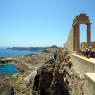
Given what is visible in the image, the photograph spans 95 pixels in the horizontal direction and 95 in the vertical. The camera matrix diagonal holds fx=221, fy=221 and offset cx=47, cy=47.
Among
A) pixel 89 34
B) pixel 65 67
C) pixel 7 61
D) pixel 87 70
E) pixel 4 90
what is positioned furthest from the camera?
pixel 7 61

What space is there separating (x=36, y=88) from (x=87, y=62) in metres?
20.9

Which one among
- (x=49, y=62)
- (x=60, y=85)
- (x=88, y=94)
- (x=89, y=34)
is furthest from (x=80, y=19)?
(x=88, y=94)

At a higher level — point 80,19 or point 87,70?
point 80,19

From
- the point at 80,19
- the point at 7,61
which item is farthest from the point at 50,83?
the point at 7,61

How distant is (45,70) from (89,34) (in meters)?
8.41

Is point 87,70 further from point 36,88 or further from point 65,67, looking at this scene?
point 36,88

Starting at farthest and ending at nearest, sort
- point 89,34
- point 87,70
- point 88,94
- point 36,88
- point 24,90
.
→ point 24,90, point 36,88, point 89,34, point 87,70, point 88,94

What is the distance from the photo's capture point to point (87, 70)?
1351 centimetres

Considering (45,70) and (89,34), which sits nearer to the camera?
(89,34)

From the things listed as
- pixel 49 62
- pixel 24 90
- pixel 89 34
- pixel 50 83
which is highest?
pixel 89 34

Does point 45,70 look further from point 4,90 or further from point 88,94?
point 88,94

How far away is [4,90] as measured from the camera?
1427 inches

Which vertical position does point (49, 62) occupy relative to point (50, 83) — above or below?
above

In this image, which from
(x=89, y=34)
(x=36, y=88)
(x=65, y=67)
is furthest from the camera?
(x=36, y=88)
